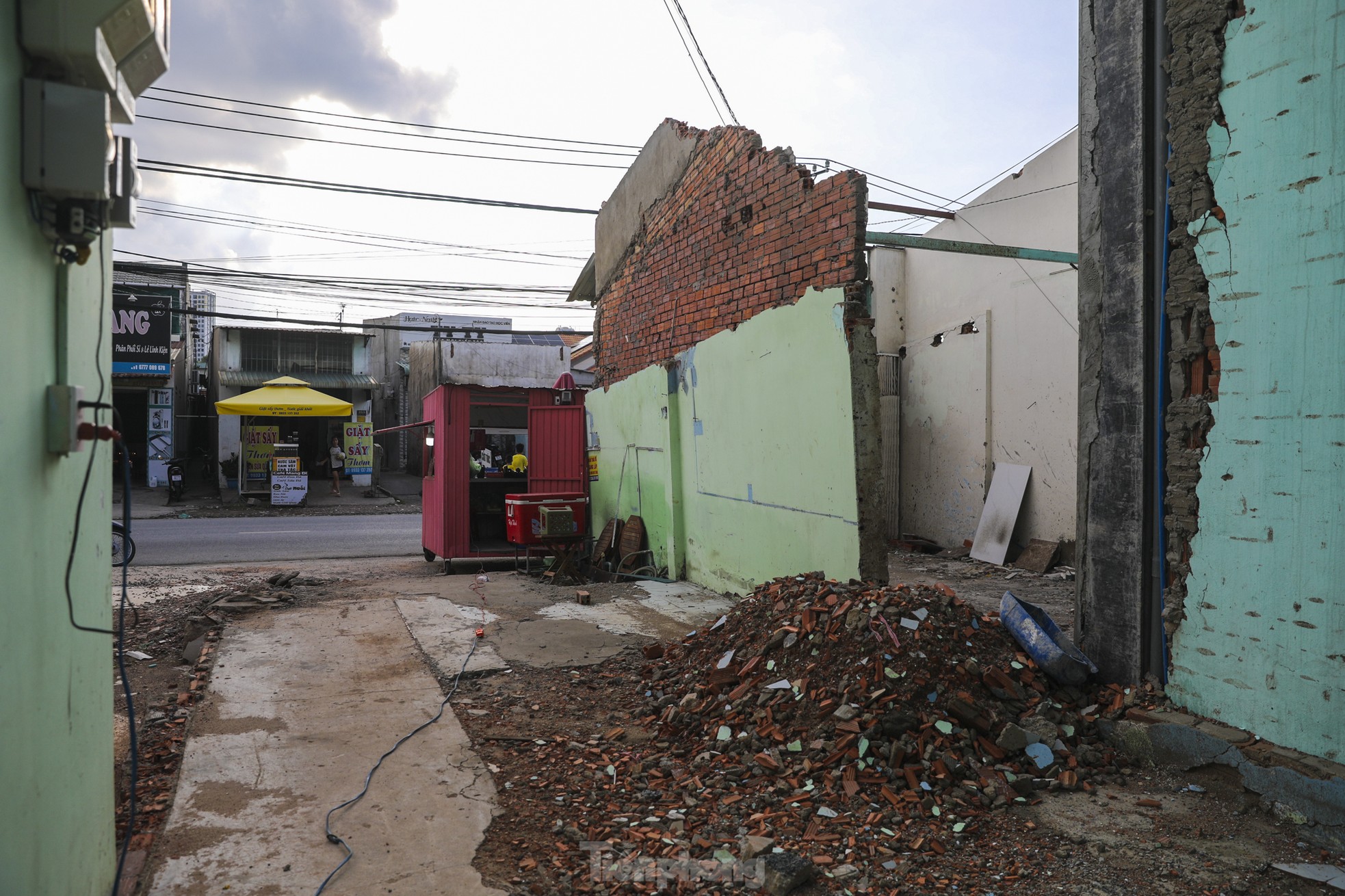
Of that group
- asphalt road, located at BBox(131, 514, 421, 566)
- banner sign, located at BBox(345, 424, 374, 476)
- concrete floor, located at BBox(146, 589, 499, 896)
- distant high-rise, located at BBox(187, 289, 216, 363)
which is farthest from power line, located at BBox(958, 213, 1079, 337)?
distant high-rise, located at BBox(187, 289, 216, 363)

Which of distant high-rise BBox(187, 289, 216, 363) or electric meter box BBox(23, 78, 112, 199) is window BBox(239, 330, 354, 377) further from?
electric meter box BBox(23, 78, 112, 199)

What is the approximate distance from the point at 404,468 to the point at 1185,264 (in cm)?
2755

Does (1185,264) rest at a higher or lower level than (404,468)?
higher

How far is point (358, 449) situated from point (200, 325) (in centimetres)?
1464

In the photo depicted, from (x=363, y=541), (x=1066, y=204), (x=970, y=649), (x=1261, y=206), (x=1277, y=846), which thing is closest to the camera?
(x=1277, y=846)

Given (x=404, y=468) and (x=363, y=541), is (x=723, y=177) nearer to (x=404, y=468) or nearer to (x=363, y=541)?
(x=363, y=541)

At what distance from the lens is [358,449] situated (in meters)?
23.3

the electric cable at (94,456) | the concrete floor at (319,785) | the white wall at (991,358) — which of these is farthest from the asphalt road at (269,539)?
the electric cable at (94,456)

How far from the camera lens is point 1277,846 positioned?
3041 mm

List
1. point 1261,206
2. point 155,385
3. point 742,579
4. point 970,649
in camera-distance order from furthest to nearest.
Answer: point 155,385
point 742,579
point 970,649
point 1261,206

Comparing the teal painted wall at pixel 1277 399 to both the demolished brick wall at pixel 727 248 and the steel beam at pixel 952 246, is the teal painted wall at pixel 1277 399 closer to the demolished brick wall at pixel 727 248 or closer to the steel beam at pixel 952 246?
the steel beam at pixel 952 246

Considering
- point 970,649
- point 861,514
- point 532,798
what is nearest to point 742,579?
point 861,514

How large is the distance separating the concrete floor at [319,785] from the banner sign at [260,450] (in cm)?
1648

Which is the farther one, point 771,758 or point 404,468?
point 404,468
